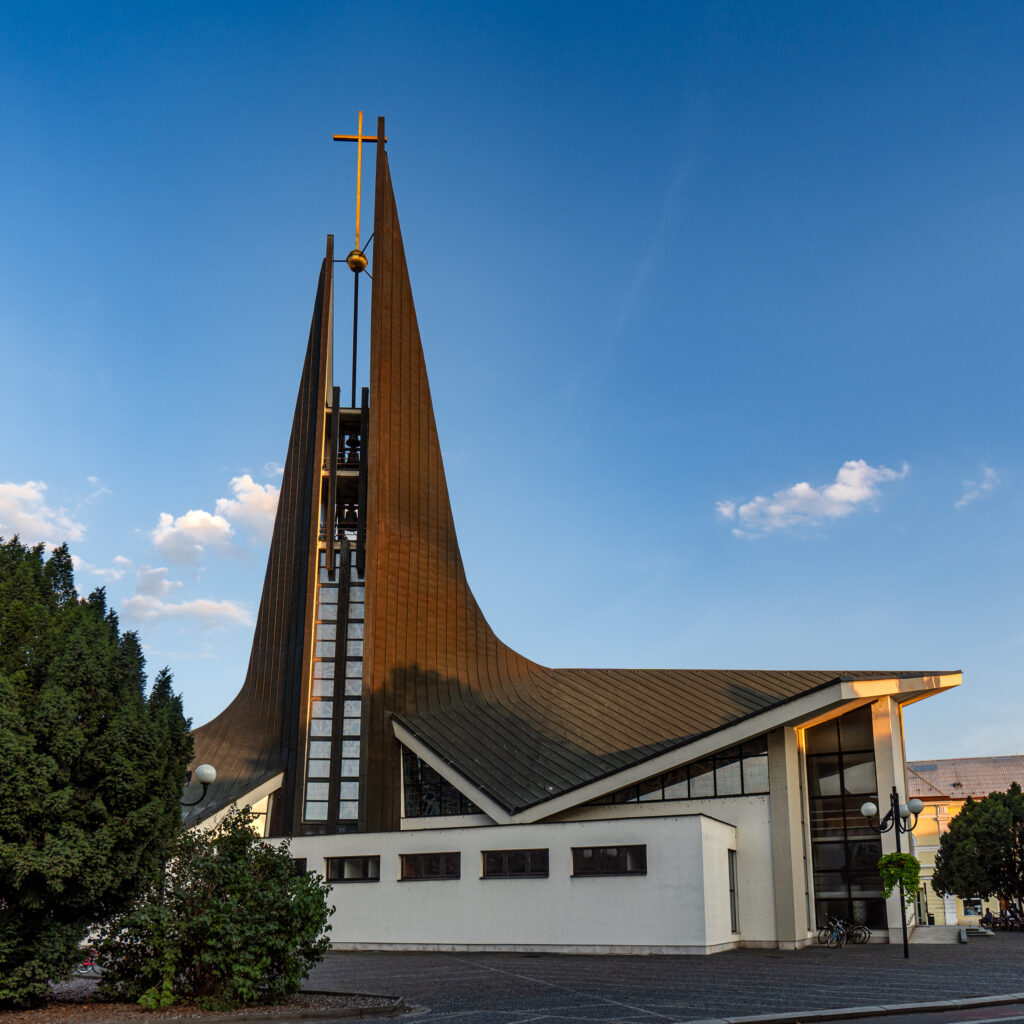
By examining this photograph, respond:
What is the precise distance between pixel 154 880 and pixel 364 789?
53.1ft

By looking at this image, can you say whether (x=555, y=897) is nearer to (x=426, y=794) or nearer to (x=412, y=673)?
(x=426, y=794)

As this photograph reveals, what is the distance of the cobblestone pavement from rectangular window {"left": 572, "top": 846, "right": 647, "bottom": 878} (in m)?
1.74

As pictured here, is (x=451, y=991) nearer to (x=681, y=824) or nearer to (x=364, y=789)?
(x=681, y=824)

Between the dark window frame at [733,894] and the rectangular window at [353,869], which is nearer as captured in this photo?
the dark window frame at [733,894]

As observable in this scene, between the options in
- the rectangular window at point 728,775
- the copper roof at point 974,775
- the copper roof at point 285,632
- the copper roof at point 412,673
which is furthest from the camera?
the copper roof at point 974,775

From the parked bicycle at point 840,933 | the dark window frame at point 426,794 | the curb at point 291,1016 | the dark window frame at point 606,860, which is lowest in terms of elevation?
the parked bicycle at point 840,933

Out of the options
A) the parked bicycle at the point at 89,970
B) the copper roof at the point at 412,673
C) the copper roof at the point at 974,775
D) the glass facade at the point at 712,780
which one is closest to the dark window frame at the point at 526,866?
the copper roof at the point at 412,673

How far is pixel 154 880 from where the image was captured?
1119cm

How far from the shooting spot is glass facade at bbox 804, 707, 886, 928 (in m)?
23.9

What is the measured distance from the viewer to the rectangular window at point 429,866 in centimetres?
2262

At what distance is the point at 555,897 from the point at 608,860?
1443mm

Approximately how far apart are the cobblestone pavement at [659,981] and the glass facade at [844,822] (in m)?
2.56

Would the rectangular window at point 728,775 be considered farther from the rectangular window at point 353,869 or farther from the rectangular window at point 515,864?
the rectangular window at point 353,869

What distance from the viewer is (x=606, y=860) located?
2094cm
